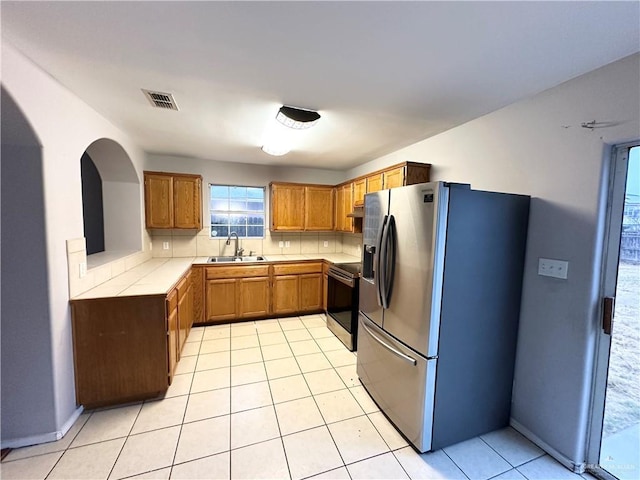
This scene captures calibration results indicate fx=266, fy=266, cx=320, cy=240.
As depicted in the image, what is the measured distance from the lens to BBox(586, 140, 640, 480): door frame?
1.56 meters

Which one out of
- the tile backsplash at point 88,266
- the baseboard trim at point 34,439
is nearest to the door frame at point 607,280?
the baseboard trim at point 34,439

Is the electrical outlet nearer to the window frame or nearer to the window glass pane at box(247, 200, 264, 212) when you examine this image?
the window frame

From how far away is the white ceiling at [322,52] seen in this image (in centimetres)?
120

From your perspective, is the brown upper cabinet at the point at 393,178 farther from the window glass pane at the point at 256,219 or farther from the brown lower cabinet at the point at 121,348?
the brown lower cabinet at the point at 121,348

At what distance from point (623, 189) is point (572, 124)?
49cm

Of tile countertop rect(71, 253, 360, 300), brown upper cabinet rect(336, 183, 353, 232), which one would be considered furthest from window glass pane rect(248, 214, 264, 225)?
brown upper cabinet rect(336, 183, 353, 232)

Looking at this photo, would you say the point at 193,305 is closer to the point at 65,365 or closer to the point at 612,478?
the point at 65,365

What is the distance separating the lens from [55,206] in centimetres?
178

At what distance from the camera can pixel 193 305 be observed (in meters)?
3.57

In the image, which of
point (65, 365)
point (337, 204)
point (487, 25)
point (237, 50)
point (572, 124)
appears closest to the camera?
point (487, 25)

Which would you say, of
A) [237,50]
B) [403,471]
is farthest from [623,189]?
[237,50]

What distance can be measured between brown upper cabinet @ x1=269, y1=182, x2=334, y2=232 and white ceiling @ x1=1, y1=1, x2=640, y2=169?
6.20 ft

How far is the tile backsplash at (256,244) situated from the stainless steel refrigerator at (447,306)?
2.40m

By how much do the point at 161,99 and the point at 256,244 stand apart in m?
2.63
